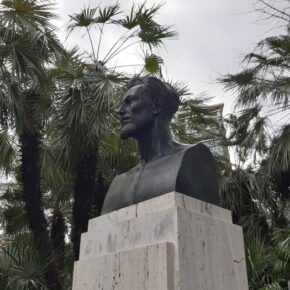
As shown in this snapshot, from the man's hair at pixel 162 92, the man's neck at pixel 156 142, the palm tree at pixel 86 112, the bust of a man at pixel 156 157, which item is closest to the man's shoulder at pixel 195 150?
the bust of a man at pixel 156 157

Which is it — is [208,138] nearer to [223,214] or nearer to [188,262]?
[223,214]

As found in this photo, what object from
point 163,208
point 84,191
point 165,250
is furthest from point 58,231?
point 165,250

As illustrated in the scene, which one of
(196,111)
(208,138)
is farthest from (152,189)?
(208,138)

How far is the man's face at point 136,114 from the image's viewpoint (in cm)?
353

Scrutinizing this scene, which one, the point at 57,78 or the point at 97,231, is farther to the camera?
the point at 57,78

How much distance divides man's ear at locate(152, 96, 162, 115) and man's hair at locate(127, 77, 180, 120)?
0.07ft

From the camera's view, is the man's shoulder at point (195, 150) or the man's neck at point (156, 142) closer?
the man's shoulder at point (195, 150)

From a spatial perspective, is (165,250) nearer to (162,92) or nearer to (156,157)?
(156,157)

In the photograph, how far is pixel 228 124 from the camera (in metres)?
10.1

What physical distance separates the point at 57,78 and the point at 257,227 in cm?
489

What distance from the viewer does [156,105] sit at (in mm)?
3643

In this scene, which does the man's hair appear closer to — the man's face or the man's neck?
the man's face

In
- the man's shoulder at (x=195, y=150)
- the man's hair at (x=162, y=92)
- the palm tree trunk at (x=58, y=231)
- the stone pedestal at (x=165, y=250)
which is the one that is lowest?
the stone pedestal at (x=165, y=250)

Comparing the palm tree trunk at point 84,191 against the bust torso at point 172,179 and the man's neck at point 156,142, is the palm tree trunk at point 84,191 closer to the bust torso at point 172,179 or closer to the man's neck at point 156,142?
the bust torso at point 172,179
